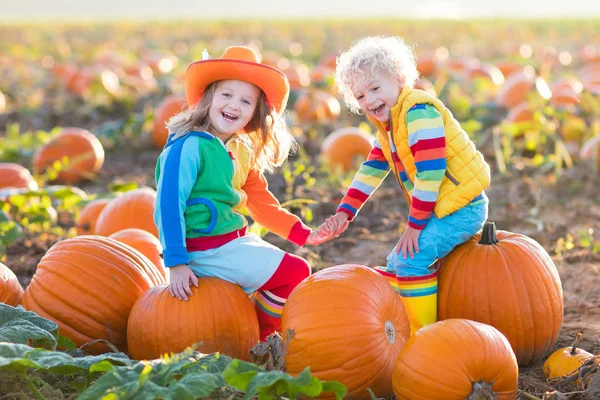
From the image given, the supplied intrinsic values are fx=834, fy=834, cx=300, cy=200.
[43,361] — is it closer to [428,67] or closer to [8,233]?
[8,233]

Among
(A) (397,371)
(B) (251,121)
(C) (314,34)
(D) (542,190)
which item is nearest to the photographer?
(A) (397,371)

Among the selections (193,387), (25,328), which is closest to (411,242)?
(193,387)

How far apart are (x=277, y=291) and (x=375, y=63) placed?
113cm

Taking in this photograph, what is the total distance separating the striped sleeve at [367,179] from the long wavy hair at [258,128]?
391mm

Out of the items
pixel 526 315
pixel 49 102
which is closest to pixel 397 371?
pixel 526 315

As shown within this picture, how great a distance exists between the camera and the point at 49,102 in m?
12.2

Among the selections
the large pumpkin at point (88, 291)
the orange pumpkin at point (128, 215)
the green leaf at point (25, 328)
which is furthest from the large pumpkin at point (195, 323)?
the orange pumpkin at point (128, 215)

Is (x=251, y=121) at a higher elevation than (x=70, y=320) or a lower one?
higher

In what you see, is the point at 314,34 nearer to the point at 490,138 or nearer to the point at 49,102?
the point at 49,102

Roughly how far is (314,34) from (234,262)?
21.6 meters

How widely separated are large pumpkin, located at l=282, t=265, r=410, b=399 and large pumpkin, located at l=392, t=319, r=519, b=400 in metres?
0.16

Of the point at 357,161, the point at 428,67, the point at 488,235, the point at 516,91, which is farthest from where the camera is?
the point at 428,67

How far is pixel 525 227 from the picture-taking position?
582 cm

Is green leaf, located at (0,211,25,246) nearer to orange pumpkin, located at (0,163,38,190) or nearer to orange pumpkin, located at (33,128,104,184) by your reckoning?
orange pumpkin, located at (0,163,38,190)
